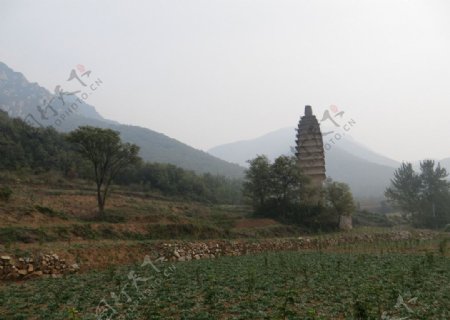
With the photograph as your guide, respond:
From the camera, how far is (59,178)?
50.1 meters

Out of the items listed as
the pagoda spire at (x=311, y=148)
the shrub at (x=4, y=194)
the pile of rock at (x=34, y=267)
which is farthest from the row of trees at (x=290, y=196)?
the pile of rock at (x=34, y=267)

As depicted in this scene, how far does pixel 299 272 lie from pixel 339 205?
29.7m

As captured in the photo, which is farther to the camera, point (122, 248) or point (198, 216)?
point (198, 216)

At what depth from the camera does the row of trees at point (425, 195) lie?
60656 mm

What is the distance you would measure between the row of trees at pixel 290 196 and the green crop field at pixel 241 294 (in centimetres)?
2603

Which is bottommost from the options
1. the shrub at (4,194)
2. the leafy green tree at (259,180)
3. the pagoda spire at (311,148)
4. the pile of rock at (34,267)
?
the pile of rock at (34,267)

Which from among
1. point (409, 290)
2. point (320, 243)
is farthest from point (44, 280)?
point (320, 243)

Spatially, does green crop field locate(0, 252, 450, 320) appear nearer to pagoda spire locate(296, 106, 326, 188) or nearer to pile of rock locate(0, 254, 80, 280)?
pile of rock locate(0, 254, 80, 280)

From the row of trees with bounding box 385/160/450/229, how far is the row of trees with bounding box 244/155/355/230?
21.2 m

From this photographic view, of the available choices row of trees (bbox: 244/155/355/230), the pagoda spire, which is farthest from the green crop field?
the pagoda spire

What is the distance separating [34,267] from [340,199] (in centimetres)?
3651

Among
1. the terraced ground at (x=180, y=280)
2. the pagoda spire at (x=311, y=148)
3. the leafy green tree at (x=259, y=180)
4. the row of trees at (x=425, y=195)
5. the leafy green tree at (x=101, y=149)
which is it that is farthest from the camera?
the row of trees at (x=425, y=195)

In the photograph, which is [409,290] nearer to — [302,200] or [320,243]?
[320,243]

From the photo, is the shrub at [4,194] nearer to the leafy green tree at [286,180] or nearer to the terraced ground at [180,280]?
the terraced ground at [180,280]
